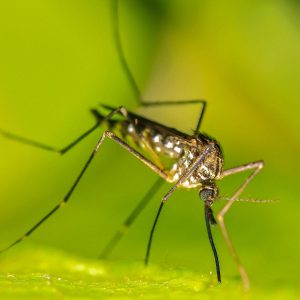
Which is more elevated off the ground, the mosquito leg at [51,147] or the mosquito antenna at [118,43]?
the mosquito antenna at [118,43]

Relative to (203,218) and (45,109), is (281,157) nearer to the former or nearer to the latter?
(203,218)

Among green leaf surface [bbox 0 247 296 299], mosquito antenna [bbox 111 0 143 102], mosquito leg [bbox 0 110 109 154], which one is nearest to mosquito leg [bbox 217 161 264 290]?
green leaf surface [bbox 0 247 296 299]

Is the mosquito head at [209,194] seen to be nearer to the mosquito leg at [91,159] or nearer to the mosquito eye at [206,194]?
the mosquito eye at [206,194]

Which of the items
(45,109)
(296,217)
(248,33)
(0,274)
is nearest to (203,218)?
(296,217)

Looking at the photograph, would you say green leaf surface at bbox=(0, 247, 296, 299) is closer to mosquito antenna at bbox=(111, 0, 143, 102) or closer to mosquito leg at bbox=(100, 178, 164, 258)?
mosquito leg at bbox=(100, 178, 164, 258)

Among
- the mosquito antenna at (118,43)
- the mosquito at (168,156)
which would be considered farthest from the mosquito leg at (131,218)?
the mosquito antenna at (118,43)

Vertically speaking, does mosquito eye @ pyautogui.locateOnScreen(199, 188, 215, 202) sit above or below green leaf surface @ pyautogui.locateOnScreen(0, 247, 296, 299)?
above
